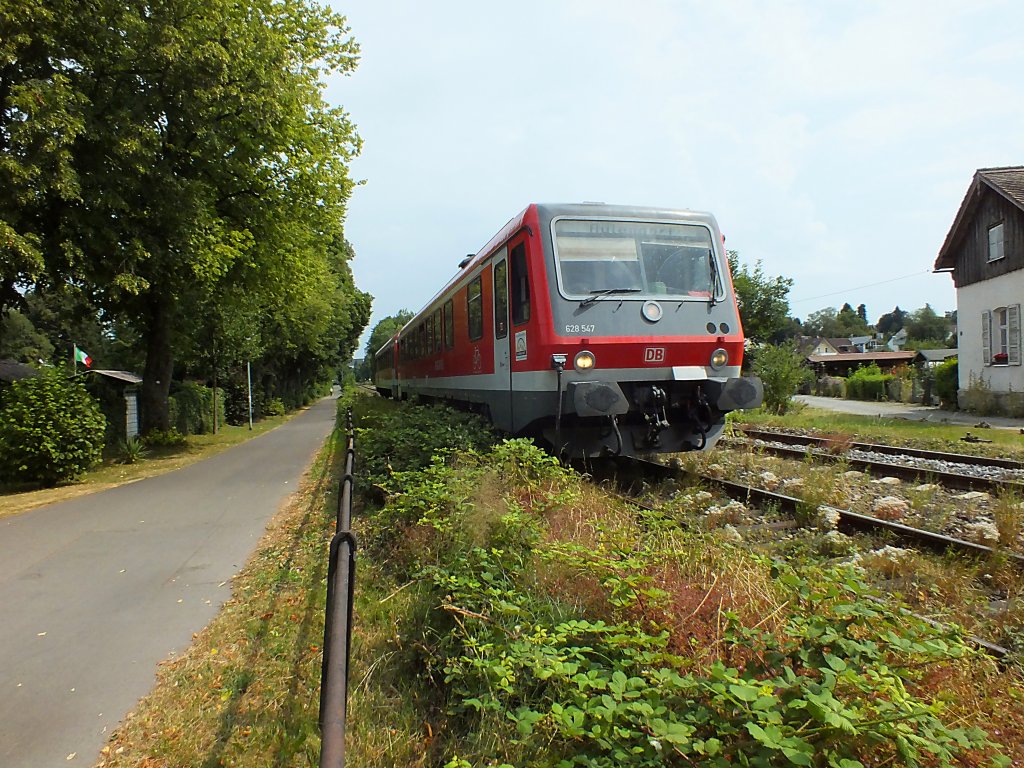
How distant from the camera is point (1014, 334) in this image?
63.0 ft

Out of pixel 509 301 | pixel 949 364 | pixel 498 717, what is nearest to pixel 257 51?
pixel 509 301

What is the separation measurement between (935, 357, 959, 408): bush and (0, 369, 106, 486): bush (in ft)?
82.0

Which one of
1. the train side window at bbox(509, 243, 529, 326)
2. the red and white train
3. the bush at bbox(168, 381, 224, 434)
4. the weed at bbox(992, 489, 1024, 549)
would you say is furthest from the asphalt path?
the bush at bbox(168, 381, 224, 434)

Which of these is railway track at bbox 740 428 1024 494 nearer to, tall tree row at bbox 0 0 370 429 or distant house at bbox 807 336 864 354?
tall tree row at bbox 0 0 370 429

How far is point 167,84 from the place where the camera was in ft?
43.1

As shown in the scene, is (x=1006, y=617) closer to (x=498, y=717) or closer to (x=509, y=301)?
(x=498, y=717)

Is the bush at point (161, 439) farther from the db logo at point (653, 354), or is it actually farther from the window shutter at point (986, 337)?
the window shutter at point (986, 337)

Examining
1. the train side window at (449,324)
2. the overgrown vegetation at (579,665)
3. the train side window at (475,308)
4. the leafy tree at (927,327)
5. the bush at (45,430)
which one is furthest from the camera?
the leafy tree at (927,327)

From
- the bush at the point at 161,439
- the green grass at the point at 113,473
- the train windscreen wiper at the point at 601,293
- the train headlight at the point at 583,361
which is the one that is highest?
the train windscreen wiper at the point at 601,293

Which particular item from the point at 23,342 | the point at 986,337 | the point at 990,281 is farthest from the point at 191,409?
the point at 23,342

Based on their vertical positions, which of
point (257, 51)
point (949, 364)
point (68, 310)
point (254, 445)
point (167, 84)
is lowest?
point (254, 445)

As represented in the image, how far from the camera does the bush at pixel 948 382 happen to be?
73.1 ft

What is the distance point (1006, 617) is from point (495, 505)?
3130 mm

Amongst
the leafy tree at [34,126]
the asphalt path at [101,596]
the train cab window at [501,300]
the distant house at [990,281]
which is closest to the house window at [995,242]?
the distant house at [990,281]
